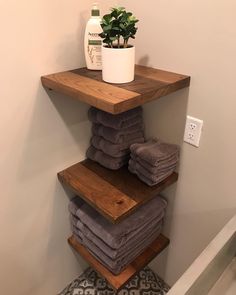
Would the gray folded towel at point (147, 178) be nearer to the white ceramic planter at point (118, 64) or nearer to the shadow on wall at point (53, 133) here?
the shadow on wall at point (53, 133)

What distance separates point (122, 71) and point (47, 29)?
0.30 metres

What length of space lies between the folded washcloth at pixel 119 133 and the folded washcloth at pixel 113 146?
1cm

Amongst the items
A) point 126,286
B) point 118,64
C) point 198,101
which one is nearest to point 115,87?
point 118,64

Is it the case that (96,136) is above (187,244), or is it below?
above

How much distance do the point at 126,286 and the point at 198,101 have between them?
111 centimetres

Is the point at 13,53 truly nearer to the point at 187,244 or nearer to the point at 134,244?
the point at 134,244

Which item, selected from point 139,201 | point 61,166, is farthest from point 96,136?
point 139,201

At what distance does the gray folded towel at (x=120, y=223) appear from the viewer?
3.48ft

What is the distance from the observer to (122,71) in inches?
33.1

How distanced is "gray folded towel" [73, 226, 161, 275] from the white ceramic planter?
0.73 meters

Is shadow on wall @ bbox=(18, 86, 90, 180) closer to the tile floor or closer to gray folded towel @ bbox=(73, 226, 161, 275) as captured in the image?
gray folded towel @ bbox=(73, 226, 161, 275)

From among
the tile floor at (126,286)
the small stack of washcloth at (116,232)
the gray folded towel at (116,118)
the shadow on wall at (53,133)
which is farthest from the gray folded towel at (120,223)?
the tile floor at (126,286)

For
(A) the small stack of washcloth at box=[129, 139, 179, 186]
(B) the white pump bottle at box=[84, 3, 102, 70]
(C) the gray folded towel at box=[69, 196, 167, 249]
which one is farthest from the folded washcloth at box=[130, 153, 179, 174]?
(B) the white pump bottle at box=[84, 3, 102, 70]

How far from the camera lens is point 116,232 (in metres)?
1.06
